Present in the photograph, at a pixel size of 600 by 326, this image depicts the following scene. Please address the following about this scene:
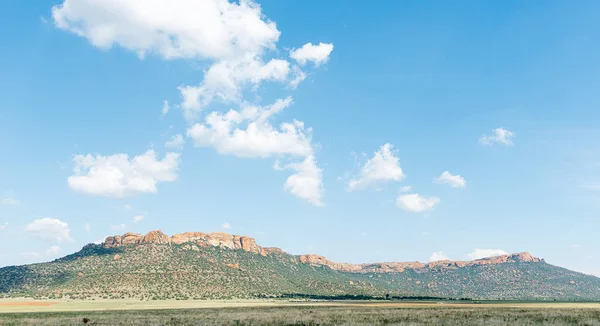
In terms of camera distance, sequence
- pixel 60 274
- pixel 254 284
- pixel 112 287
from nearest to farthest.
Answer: pixel 112 287, pixel 60 274, pixel 254 284

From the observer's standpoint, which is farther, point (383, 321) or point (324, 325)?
point (383, 321)

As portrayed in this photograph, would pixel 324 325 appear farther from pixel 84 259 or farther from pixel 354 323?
pixel 84 259

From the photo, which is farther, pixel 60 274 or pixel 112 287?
pixel 60 274

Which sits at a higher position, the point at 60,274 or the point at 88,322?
the point at 60,274

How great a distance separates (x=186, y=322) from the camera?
5606cm

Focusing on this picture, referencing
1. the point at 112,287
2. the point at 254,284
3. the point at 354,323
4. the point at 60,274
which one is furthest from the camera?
the point at 254,284

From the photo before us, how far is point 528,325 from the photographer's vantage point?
161 ft

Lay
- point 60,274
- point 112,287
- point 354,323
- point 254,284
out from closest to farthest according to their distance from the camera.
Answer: point 354,323 → point 112,287 → point 60,274 → point 254,284

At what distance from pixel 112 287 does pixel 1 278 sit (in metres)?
54.2

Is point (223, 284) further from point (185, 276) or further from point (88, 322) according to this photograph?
point (88, 322)

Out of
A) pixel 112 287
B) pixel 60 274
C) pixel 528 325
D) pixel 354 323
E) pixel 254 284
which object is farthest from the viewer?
pixel 254 284

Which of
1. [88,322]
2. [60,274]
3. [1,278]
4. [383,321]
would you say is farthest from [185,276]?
[383,321]

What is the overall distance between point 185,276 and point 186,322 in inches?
4412

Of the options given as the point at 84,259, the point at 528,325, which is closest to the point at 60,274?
the point at 84,259
